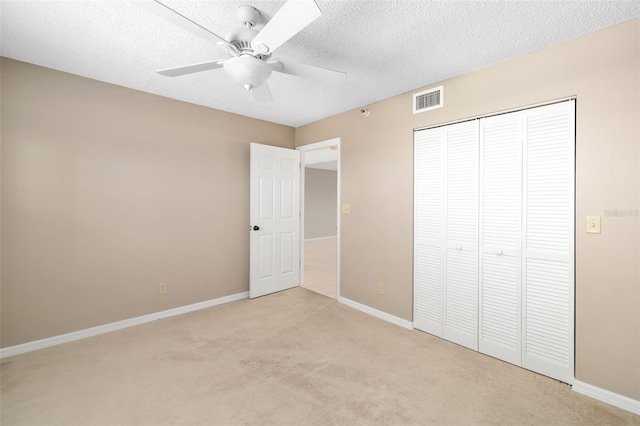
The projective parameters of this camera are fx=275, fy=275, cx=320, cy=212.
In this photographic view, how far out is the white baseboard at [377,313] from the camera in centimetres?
299

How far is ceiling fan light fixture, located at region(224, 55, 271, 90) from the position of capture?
5.27 feet

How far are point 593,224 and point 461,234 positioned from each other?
903mm

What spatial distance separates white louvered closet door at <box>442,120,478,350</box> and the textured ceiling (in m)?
0.68

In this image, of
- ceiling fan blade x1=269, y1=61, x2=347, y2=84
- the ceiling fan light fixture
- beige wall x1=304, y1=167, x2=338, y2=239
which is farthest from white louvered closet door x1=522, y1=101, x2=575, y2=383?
beige wall x1=304, y1=167, x2=338, y2=239

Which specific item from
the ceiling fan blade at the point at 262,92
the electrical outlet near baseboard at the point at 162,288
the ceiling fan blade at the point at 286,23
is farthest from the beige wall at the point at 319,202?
the ceiling fan blade at the point at 286,23

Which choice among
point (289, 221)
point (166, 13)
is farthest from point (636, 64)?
point (289, 221)

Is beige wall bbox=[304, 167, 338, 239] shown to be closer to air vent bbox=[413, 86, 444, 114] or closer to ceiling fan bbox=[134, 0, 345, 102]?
air vent bbox=[413, 86, 444, 114]

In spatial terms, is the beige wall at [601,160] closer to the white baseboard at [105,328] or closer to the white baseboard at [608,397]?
the white baseboard at [608,397]

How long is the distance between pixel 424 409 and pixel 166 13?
2652 mm

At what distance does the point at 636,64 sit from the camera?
1.77 metres

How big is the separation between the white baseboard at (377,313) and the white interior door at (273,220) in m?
1.02

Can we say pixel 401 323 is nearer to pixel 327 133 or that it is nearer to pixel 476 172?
pixel 476 172

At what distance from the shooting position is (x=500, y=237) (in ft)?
7.78

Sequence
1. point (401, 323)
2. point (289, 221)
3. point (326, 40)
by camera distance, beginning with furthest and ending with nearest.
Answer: point (289, 221)
point (401, 323)
point (326, 40)
